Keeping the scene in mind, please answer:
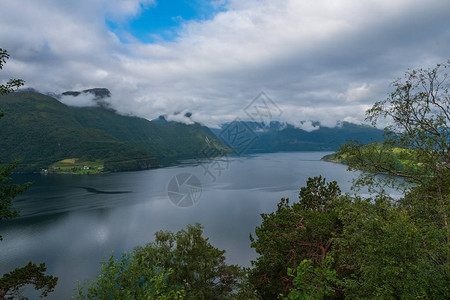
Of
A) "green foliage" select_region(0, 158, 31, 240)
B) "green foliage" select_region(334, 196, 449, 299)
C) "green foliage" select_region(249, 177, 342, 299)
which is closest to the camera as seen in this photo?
"green foliage" select_region(334, 196, 449, 299)

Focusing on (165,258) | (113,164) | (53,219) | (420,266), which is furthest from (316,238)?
(113,164)

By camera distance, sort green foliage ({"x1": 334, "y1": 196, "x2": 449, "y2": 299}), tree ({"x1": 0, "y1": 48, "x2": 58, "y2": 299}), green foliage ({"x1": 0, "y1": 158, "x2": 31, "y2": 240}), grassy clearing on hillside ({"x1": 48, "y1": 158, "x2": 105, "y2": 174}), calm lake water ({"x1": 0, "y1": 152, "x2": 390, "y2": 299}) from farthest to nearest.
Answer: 1. grassy clearing on hillside ({"x1": 48, "y1": 158, "x2": 105, "y2": 174})
2. calm lake water ({"x1": 0, "y1": 152, "x2": 390, "y2": 299})
3. green foliage ({"x1": 0, "y1": 158, "x2": 31, "y2": 240})
4. tree ({"x1": 0, "y1": 48, "x2": 58, "y2": 299})
5. green foliage ({"x1": 334, "y1": 196, "x2": 449, "y2": 299})

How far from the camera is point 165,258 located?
27297mm

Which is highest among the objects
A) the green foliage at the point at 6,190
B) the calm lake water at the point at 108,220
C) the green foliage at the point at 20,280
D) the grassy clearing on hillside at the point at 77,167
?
the green foliage at the point at 6,190

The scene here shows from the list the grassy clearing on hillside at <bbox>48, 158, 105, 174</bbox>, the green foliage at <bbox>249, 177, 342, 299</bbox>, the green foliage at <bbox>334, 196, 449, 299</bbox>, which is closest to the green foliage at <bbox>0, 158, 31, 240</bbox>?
the green foliage at <bbox>249, 177, 342, 299</bbox>

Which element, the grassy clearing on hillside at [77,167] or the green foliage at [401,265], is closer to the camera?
the green foliage at [401,265]

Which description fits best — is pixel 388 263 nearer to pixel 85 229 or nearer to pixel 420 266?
pixel 420 266

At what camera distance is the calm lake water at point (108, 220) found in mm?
45938

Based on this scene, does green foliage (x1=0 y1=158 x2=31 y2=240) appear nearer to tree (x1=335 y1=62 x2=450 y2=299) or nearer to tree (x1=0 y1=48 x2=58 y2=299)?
tree (x1=0 y1=48 x2=58 y2=299)

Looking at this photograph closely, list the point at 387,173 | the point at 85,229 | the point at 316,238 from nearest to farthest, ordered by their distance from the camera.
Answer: the point at 387,173, the point at 316,238, the point at 85,229

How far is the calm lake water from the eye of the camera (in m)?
45.9

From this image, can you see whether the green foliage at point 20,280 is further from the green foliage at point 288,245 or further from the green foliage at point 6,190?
the green foliage at point 288,245

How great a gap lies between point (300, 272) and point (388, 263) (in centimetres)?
307

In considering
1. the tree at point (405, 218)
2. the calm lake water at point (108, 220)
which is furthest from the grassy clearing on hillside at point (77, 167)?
the tree at point (405, 218)
